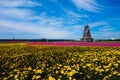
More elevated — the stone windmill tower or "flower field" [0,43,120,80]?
the stone windmill tower

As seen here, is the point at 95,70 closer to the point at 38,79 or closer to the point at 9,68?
the point at 38,79

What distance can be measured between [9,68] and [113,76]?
5.38 meters

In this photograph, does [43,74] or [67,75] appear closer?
[67,75]

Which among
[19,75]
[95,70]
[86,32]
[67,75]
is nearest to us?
[67,75]

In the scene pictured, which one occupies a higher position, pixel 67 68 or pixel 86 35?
pixel 86 35

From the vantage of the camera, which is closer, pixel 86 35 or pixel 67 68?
pixel 67 68

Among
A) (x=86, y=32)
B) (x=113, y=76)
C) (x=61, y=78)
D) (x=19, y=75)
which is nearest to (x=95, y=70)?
(x=113, y=76)

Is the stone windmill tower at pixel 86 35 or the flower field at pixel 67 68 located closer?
the flower field at pixel 67 68

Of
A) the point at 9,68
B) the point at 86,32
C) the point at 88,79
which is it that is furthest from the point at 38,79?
the point at 86,32

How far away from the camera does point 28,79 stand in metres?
7.67

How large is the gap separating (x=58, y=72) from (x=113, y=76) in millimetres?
1882

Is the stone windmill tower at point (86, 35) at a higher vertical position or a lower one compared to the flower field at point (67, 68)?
higher

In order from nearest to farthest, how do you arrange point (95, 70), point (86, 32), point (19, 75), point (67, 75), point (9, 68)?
1. point (67, 75)
2. point (19, 75)
3. point (95, 70)
4. point (9, 68)
5. point (86, 32)

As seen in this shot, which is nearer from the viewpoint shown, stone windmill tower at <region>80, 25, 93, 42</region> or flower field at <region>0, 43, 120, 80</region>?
flower field at <region>0, 43, 120, 80</region>
